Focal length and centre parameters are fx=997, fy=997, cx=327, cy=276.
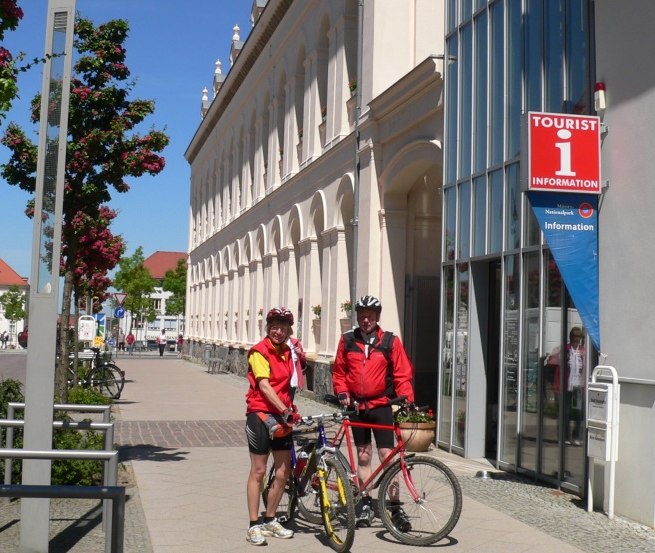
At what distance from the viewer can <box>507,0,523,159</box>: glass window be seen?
12164 millimetres

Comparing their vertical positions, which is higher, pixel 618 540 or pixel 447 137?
pixel 447 137

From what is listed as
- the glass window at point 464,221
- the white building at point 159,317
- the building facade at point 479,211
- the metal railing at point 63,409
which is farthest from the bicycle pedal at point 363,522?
the white building at point 159,317

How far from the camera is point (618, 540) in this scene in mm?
8203

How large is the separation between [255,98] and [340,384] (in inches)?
1187

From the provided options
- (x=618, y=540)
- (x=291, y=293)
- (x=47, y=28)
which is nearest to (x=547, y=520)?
(x=618, y=540)

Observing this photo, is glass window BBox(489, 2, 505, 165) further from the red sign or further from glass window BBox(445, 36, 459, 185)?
the red sign

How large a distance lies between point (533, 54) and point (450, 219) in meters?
3.24

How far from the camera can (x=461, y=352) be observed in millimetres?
13914

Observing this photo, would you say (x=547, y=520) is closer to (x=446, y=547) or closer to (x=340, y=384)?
(x=446, y=547)

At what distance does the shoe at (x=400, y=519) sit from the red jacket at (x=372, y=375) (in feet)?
2.94

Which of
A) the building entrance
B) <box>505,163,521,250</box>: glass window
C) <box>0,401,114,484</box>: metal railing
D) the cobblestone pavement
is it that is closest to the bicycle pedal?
the cobblestone pavement

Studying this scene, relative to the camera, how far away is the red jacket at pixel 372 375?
8.28 m

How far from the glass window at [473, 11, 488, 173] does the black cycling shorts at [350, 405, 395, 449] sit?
573 cm

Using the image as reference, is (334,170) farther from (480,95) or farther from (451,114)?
(480,95)
